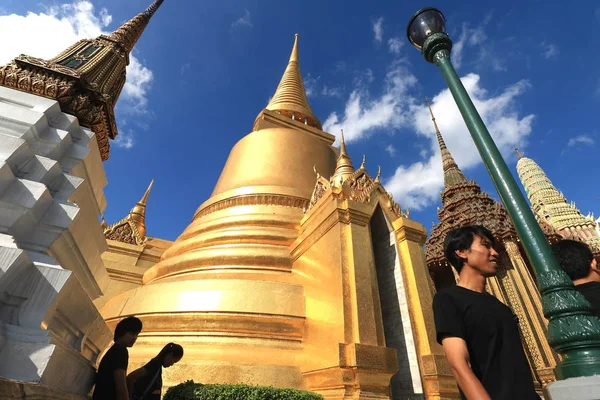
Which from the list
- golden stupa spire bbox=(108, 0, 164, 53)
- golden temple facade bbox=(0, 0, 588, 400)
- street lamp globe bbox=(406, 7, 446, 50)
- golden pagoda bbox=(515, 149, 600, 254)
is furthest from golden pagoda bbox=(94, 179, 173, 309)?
golden pagoda bbox=(515, 149, 600, 254)

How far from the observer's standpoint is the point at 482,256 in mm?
1479

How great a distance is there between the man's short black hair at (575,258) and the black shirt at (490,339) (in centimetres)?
93

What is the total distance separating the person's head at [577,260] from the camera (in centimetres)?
188

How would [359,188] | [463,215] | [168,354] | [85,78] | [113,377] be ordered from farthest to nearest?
[463,215] → [359,188] → [85,78] → [168,354] → [113,377]

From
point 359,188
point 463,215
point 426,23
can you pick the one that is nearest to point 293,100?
point 359,188

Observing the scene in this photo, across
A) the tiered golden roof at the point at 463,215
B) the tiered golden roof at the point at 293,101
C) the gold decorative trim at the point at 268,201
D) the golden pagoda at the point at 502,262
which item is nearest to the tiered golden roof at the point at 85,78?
the gold decorative trim at the point at 268,201

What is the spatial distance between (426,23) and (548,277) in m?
2.11

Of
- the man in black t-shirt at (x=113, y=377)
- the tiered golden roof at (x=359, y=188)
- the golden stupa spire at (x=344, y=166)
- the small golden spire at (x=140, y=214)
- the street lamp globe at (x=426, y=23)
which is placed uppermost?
the small golden spire at (x=140, y=214)

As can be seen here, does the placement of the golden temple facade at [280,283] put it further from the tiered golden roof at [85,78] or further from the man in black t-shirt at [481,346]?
the man in black t-shirt at [481,346]

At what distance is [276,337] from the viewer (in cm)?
460

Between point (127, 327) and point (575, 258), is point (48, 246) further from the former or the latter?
point (575, 258)

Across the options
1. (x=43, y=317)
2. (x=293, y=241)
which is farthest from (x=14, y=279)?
(x=293, y=241)

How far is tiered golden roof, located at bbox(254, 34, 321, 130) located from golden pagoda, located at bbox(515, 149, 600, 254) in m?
12.6

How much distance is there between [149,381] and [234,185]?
19.8 ft
